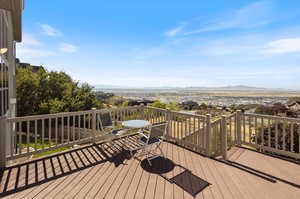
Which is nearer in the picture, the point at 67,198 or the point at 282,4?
the point at 67,198

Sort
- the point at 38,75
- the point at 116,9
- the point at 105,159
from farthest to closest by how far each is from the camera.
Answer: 1. the point at 38,75
2. the point at 116,9
3. the point at 105,159

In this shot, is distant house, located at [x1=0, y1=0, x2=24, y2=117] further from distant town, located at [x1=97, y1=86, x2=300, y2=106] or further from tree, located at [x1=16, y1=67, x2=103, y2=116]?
distant town, located at [x1=97, y1=86, x2=300, y2=106]

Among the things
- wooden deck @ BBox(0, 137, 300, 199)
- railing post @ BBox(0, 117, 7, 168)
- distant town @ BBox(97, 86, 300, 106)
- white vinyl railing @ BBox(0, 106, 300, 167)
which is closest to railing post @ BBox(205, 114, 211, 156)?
white vinyl railing @ BBox(0, 106, 300, 167)

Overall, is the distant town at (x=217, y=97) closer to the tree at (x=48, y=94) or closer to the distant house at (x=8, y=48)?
the tree at (x=48, y=94)

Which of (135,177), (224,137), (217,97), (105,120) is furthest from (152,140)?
(217,97)

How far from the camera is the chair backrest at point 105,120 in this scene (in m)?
4.06

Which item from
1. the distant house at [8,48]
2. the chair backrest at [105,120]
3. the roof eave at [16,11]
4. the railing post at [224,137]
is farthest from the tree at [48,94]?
the railing post at [224,137]

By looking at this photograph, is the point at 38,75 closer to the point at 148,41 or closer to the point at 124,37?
the point at 124,37

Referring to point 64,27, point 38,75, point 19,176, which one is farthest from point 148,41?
point 19,176

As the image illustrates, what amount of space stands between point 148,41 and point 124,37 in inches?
104

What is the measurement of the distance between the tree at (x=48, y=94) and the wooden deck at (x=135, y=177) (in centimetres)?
816

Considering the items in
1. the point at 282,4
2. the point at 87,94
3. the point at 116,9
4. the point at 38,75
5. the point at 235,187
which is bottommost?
the point at 235,187

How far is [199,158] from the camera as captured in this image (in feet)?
11.5

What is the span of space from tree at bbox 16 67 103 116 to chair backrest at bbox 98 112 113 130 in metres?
7.42
